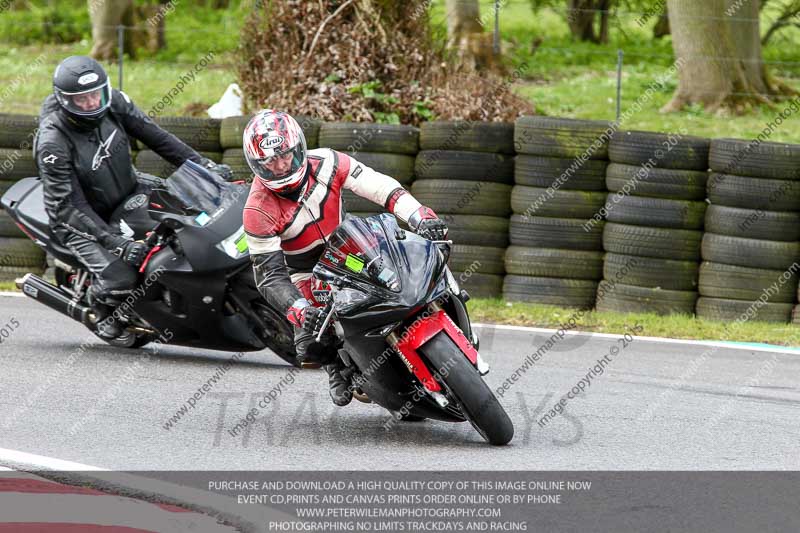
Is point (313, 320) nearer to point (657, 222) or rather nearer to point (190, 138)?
point (657, 222)

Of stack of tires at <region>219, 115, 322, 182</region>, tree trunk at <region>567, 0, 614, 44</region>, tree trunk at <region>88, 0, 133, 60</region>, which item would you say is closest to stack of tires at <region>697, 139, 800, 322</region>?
stack of tires at <region>219, 115, 322, 182</region>

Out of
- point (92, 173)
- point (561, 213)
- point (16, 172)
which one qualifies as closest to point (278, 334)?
point (92, 173)

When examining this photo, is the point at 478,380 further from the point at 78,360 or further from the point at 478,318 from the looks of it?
the point at 478,318

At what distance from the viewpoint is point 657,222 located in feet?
33.4

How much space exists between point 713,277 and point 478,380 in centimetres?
502

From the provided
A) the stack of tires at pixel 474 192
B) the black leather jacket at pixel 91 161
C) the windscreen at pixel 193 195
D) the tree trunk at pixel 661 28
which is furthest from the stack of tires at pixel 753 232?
the tree trunk at pixel 661 28

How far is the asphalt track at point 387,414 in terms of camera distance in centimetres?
580

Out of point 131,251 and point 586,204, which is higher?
point 131,251

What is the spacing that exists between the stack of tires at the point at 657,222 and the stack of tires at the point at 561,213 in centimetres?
22

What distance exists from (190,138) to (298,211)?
17.3 feet

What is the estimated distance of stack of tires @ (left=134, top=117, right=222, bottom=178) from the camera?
36.8 ft

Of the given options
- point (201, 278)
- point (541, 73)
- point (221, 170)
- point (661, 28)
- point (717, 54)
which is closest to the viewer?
point (201, 278)

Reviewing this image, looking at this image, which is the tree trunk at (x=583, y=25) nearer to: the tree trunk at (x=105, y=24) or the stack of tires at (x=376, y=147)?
the tree trunk at (x=105, y=24)

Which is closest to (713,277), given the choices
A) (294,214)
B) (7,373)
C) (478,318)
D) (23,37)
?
(478,318)
